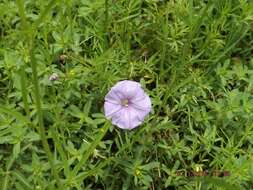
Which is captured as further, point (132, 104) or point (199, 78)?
point (199, 78)

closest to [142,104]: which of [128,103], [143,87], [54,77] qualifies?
[128,103]

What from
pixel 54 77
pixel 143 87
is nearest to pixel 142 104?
pixel 143 87

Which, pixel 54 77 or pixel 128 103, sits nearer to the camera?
pixel 128 103

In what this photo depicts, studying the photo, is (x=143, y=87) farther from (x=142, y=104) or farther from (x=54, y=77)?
(x=54, y=77)

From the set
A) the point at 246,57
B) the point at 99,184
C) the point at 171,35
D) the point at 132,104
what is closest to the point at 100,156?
the point at 99,184

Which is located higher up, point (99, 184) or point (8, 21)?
point (8, 21)

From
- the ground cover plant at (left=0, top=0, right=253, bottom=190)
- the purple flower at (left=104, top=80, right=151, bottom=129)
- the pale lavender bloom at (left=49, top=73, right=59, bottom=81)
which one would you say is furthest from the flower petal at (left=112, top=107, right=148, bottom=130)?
the pale lavender bloom at (left=49, top=73, right=59, bottom=81)

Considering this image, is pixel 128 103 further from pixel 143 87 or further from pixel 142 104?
pixel 143 87

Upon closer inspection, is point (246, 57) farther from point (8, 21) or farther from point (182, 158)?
point (8, 21)

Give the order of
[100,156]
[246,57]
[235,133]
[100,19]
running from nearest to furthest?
[100,156], [235,133], [100,19], [246,57]
